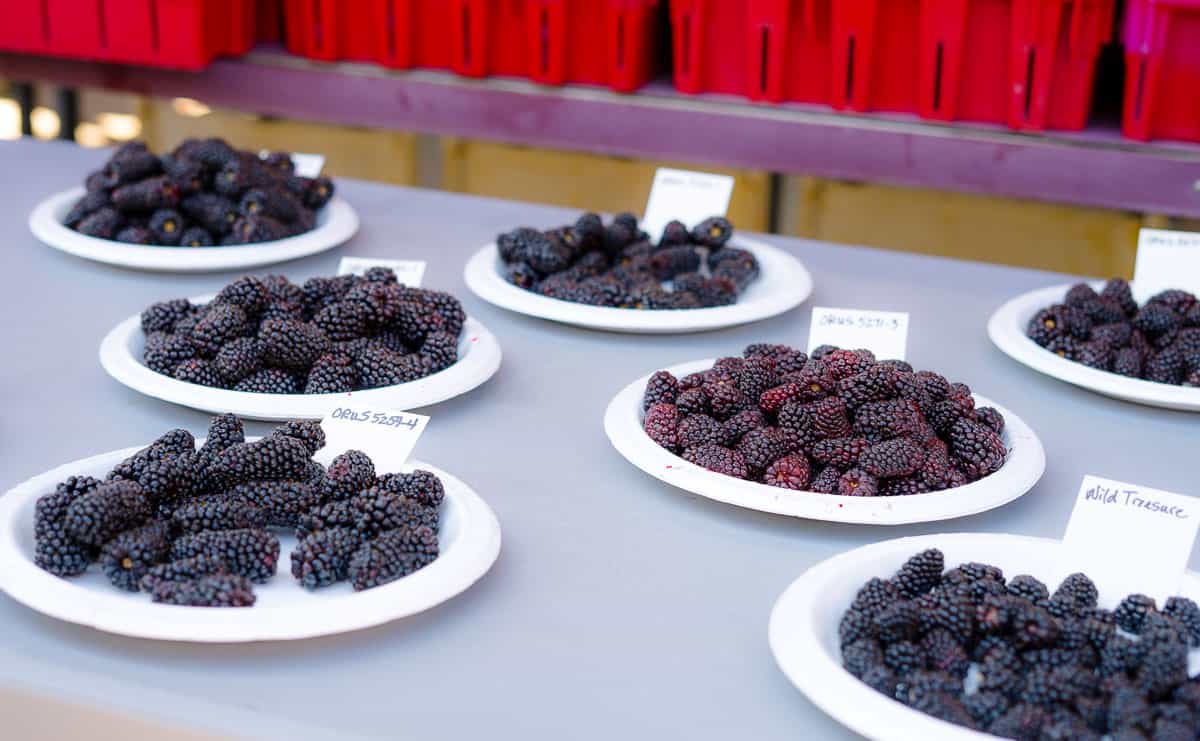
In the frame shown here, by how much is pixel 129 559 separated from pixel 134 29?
6.30 ft

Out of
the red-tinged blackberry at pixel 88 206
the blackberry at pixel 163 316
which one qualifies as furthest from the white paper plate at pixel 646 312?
the red-tinged blackberry at pixel 88 206

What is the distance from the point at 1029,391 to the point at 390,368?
690mm

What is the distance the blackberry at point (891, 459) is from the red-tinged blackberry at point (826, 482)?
0.02 metres

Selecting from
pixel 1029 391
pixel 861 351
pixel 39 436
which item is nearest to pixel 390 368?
pixel 39 436

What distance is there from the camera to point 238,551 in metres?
0.98

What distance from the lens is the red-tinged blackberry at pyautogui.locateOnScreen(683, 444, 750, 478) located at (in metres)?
1.16

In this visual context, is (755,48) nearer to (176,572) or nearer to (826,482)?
(826,482)

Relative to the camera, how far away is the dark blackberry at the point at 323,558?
3.22 feet

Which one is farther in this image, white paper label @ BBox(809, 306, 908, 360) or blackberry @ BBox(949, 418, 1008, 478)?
white paper label @ BBox(809, 306, 908, 360)

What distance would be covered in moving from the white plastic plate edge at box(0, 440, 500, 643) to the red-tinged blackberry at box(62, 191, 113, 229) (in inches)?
34.5

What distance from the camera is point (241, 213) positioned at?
5.97 feet

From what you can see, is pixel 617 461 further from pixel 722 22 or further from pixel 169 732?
pixel 722 22

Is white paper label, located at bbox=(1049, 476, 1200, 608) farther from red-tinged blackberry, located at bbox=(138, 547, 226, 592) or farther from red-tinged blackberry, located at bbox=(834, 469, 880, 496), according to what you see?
red-tinged blackberry, located at bbox=(138, 547, 226, 592)

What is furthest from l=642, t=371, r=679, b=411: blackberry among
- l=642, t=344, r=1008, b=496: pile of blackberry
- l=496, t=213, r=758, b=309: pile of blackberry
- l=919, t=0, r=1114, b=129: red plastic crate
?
l=919, t=0, r=1114, b=129: red plastic crate
